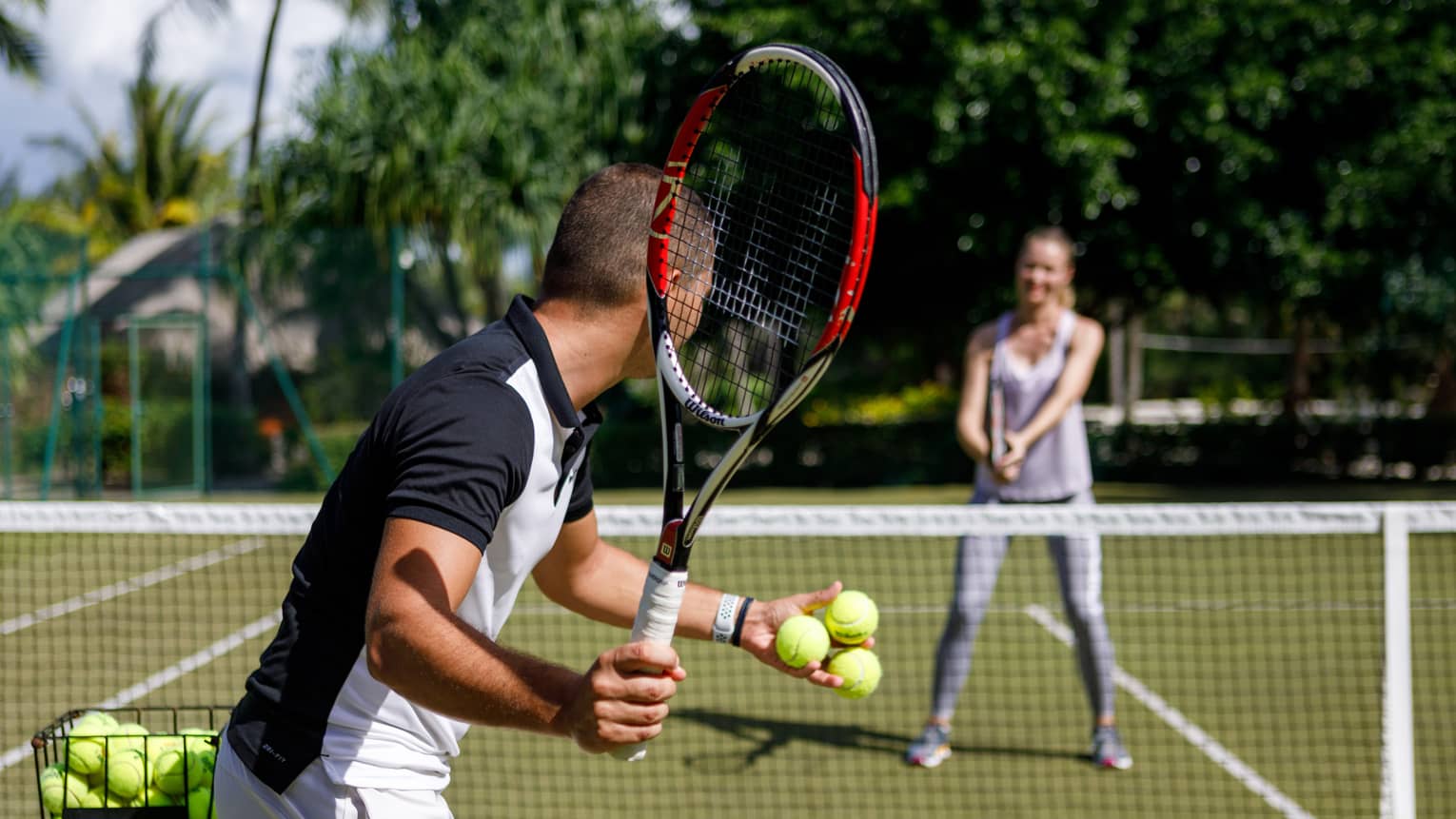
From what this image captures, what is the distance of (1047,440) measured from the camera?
496 cm

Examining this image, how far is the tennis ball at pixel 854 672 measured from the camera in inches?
95.0

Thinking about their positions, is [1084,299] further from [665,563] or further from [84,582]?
[665,563]

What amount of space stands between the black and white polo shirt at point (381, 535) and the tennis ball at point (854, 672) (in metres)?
0.62

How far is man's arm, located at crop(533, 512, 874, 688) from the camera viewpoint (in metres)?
2.36

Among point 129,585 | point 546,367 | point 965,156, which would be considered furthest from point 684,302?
point 965,156

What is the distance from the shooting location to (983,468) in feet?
16.6

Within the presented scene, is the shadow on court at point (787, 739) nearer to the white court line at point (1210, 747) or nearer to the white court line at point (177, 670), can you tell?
the white court line at point (1210, 747)

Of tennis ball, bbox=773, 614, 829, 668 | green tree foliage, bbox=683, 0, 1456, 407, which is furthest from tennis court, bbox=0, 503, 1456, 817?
green tree foliage, bbox=683, 0, 1456, 407

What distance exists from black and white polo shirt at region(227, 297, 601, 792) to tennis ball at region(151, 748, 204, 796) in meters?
0.45

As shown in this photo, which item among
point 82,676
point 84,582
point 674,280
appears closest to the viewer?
point 674,280

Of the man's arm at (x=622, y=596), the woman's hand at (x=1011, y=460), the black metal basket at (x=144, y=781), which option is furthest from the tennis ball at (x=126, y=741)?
the woman's hand at (x=1011, y=460)

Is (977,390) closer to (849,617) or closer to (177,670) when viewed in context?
(849,617)

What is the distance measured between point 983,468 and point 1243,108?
11.4 m

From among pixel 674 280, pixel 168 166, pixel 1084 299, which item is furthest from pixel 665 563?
pixel 168 166
